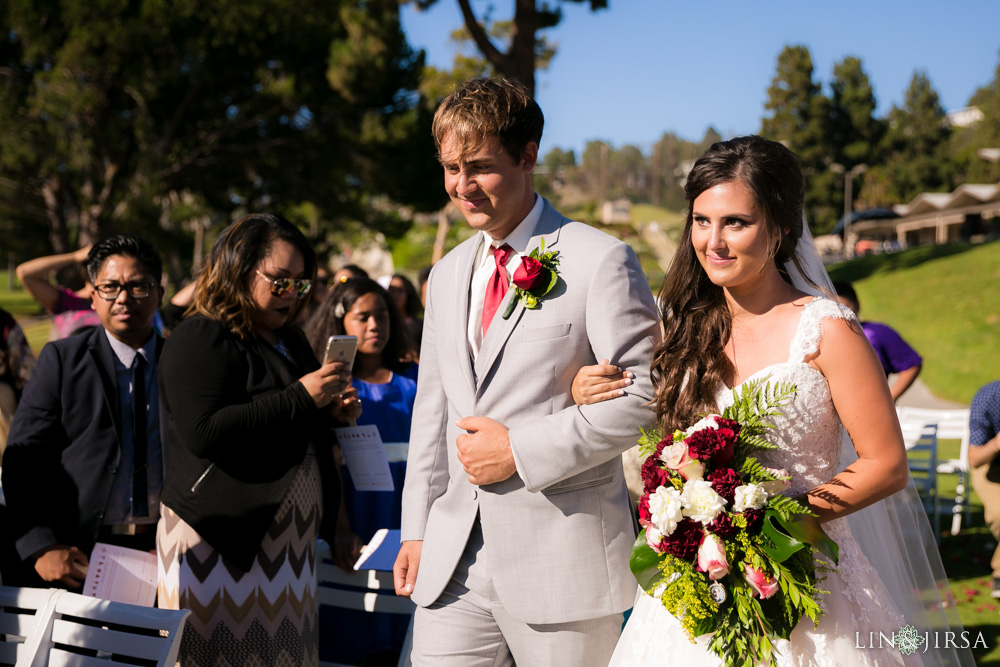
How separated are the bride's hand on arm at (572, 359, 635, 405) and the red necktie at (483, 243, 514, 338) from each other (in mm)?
409

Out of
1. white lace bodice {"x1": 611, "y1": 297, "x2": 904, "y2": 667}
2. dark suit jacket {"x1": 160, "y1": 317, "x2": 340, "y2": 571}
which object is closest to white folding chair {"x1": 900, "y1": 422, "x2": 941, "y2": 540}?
white lace bodice {"x1": 611, "y1": 297, "x2": 904, "y2": 667}

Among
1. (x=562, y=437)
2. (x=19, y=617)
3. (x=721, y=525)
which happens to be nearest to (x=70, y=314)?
(x=19, y=617)

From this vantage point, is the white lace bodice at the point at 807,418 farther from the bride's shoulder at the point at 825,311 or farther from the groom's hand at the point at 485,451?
the groom's hand at the point at 485,451

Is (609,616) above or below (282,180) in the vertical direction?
below

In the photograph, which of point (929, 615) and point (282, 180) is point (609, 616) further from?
point (282, 180)

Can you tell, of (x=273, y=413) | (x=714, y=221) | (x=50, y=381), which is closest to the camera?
(x=714, y=221)

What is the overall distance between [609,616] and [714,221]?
1.17 meters

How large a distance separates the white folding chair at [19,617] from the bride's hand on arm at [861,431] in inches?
100

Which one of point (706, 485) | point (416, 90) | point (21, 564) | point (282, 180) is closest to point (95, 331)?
point (21, 564)

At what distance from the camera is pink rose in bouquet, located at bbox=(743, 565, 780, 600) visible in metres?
1.96

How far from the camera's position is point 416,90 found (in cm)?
2208

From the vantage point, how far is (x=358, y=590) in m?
3.67

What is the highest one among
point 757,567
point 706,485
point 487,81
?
point 487,81

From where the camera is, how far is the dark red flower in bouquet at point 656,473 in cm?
212
